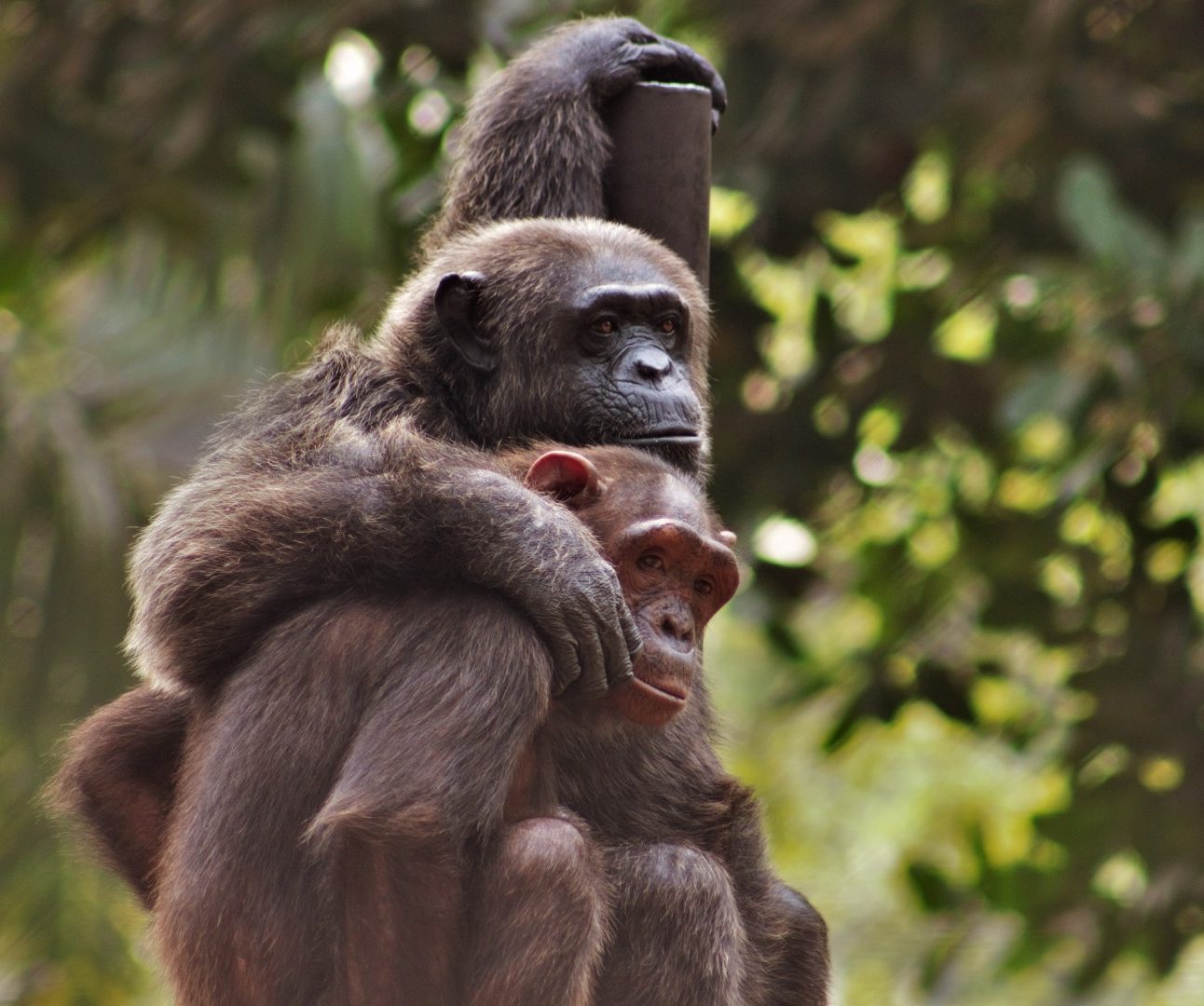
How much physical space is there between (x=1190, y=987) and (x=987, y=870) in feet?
17.2

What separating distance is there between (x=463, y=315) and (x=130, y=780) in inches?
42.8

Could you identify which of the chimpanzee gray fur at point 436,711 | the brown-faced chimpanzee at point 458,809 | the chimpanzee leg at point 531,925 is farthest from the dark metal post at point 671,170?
the chimpanzee leg at point 531,925

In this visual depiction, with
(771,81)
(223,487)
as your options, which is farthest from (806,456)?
(223,487)

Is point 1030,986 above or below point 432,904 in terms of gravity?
below

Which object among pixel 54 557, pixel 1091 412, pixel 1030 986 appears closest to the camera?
pixel 1091 412

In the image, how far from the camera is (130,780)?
3.32 meters

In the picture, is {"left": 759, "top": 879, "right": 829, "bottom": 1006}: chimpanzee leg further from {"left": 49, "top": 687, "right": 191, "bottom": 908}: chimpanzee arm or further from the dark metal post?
the dark metal post

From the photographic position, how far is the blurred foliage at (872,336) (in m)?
6.07

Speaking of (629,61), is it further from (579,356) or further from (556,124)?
(579,356)

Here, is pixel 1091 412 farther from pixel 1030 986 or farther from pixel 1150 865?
pixel 1030 986

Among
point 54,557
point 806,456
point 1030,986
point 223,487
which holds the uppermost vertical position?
point 223,487

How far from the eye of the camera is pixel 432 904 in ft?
8.63

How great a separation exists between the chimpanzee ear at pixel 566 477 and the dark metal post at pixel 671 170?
1057 millimetres

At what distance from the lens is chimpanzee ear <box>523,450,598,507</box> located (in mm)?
2945
